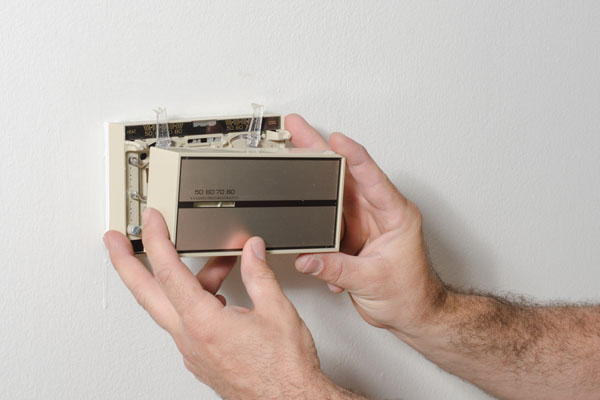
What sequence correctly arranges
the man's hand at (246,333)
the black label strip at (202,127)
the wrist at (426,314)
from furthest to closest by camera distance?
1. the wrist at (426,314)
2. the black label strip at (202,127)
3. the man's hand at (246,333)

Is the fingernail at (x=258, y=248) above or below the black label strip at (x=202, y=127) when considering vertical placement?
below

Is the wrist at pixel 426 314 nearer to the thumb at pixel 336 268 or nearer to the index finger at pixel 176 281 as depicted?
the thumb at pixel 336 268

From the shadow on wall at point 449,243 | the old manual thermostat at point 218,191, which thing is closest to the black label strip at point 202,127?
the old manual thermostat at point 218,191

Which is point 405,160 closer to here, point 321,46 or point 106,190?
point 321,46

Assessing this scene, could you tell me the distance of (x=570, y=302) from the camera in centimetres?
109

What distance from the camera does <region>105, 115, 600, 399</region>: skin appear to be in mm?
577

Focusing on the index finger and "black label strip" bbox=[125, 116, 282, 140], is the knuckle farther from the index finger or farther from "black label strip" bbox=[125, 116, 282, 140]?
"black label strip" bbox=[125, 116, 282, 140]

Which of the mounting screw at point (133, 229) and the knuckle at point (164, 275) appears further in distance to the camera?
the mounting screw at point (133, 229)

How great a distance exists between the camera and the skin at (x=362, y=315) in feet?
1.89

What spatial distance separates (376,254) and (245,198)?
0.69 ft

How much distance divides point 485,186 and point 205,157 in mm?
556

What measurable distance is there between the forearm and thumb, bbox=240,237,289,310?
0.33 metres

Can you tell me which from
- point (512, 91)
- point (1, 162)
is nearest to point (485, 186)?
point (512, 91)

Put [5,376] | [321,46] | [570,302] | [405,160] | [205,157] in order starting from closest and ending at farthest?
[205,157] → [5,376] → [321,46] → [405,160] → [570,302]
